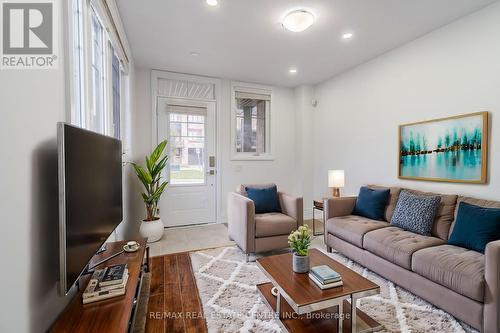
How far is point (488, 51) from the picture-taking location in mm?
2363

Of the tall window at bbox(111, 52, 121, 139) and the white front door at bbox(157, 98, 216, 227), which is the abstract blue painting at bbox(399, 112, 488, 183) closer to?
the white front door at bbox(157, 98, 216, 227)

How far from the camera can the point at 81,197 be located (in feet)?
4.07

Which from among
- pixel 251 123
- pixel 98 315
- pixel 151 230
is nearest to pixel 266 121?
pixel 251 123

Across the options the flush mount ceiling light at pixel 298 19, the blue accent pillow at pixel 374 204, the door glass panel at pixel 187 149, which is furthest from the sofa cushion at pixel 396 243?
the door glass panel at pixel 187 149

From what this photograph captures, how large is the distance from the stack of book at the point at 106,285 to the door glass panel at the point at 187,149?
2.81 m

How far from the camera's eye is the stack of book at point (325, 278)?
1.58 m

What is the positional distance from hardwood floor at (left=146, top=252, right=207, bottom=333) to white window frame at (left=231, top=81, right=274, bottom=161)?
2.35 metres

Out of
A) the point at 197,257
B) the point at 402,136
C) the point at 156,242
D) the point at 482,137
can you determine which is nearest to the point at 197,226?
the point at 156,242

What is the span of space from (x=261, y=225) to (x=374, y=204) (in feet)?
4.83

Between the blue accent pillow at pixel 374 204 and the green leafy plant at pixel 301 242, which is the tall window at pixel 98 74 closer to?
the green leafy plant at pixel 301 242

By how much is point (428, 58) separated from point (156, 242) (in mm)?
4346

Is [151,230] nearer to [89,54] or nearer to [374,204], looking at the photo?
[89,54]

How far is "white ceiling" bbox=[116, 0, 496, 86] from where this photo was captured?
7.79 ft

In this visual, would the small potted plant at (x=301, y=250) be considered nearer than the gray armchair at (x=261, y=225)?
Yes
